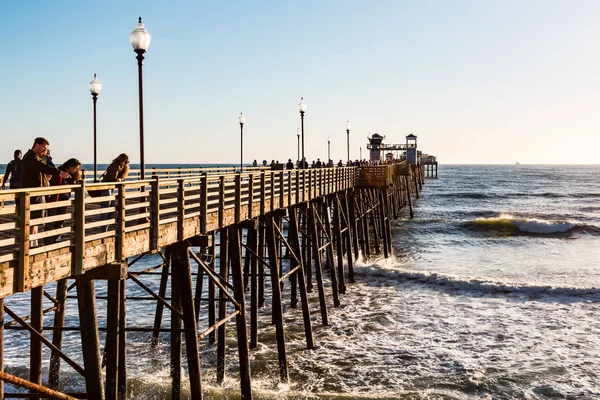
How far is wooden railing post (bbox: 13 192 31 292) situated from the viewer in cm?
547

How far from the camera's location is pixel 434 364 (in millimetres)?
13789

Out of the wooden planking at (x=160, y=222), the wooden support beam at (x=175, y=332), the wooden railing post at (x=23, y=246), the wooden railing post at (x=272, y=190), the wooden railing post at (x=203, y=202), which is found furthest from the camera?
the wooden railing post at (x=272, y=190)

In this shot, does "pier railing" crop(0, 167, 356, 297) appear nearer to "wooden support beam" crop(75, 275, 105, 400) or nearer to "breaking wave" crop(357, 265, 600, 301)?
"wooden support beam" crop(75, 275, 105, 400)

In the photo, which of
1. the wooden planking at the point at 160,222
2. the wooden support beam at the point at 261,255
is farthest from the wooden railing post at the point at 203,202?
the wooden support beam at the point at 261,255

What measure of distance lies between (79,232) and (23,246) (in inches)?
32.9

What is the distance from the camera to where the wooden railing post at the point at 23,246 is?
547 cm

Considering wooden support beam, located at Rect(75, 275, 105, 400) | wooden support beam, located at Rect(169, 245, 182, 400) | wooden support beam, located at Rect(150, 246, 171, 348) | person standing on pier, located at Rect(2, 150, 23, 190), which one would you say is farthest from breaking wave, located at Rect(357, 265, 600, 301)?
wooden support beam, located at Rect(75, 275, 105, 400)

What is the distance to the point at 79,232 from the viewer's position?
6.29 meters

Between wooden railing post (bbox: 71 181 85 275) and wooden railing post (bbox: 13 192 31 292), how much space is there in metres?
0.78

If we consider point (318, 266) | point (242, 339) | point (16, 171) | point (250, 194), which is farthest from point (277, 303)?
point (16, 171)

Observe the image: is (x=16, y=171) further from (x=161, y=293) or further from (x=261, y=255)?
(x=261, y=255)

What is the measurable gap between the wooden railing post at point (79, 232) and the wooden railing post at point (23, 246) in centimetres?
78

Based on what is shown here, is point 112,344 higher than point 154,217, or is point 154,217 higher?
point 154,217

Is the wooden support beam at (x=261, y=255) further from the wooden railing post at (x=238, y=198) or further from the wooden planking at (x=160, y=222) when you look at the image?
the wooden railing post at (x=238, y=198)
